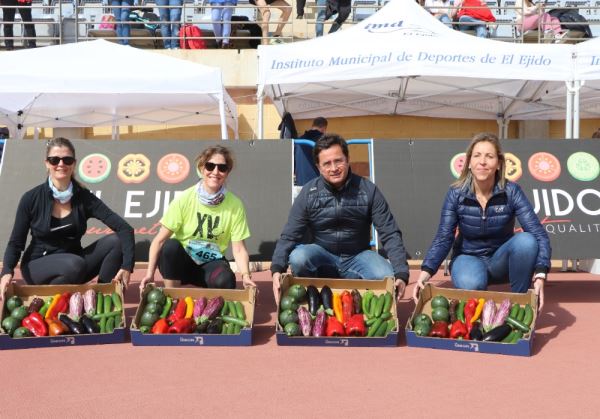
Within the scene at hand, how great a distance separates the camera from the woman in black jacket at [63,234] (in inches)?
217

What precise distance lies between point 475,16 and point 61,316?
1037 cm

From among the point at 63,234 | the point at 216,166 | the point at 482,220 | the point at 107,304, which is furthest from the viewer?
the point at 63,234

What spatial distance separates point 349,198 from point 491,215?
1.00 m

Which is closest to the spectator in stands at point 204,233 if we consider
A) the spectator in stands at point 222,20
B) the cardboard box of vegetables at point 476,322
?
the cardboard box of vegetables at point 476,322

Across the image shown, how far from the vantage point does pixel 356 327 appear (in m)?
4.88

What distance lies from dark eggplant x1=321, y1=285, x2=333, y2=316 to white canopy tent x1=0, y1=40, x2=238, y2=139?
Answer: 15.8ft

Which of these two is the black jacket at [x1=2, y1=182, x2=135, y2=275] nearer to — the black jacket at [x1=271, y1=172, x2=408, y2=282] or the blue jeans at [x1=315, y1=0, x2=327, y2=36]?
the black jacket at [x1=271, y1=172, x2=408, y2=282]

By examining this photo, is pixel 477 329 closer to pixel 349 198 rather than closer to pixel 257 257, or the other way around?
pixel 349 198

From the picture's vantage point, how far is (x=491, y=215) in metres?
5.41

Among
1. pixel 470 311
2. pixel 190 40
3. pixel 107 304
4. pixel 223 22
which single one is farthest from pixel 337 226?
pixel 190 40

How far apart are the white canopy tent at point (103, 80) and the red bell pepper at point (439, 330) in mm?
5313

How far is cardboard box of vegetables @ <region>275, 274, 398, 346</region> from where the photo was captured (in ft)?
16.0

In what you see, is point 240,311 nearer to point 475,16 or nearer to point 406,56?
point 406,56

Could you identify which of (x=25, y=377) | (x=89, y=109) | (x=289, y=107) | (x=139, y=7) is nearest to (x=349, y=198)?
(x=25, y=377)
